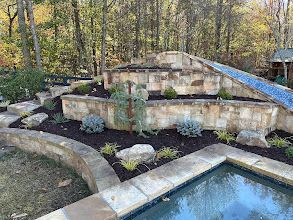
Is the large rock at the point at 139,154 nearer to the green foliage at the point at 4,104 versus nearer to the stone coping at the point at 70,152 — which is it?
the stone coping at the point at 70,152

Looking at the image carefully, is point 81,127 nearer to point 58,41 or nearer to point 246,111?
point 246,111

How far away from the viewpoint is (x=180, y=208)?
311 centimetres

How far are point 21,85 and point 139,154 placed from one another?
17.2 feet

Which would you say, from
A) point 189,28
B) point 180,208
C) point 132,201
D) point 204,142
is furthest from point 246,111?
point 189,28

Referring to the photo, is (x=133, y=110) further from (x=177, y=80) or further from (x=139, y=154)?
(x=177, y=80)

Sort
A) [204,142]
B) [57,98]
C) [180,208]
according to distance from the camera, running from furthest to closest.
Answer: [57,98], [204,142], [180,208]

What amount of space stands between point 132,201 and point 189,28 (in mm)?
11118

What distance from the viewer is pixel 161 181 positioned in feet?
11.0

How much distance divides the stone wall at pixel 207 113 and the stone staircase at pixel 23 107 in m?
1.96

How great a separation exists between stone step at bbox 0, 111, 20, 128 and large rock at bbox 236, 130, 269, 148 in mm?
5078

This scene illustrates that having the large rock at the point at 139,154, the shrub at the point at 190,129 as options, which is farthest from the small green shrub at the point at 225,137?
the large rock at the point at 139,154

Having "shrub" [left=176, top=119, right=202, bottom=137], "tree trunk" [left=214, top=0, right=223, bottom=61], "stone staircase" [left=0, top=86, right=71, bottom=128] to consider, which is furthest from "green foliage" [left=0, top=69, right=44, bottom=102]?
"tree trunk" [left=214, top=0, right=223, bottom=61]

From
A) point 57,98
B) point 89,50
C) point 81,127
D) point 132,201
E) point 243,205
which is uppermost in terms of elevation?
point 89,50

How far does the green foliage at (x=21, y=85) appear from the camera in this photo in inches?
288
